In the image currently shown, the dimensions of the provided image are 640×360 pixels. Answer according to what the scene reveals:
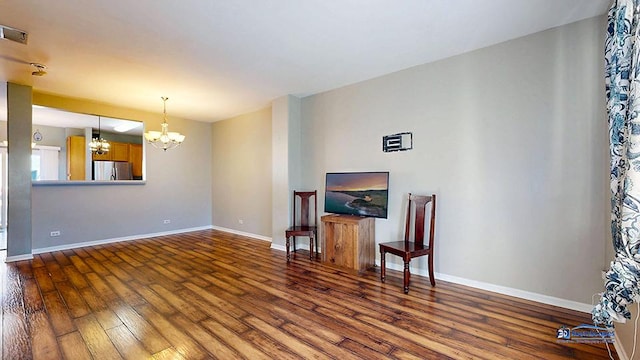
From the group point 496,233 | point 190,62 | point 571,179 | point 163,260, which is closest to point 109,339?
point 163,260

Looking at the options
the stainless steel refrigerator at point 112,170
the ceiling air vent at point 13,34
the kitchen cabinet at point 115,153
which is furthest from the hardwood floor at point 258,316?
the ceiling air vent at point 13,34

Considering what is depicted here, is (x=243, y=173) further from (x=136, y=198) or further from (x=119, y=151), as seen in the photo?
→ (x=119, y=151)

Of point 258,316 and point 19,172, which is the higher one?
point 19,172

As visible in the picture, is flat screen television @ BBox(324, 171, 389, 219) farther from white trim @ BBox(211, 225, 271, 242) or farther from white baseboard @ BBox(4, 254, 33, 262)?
white baseboard @ BBox(4, 254, 33, 262)

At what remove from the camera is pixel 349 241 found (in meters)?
3.95

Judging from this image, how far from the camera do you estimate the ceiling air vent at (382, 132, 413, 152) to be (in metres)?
3.84

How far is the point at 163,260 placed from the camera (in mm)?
4457

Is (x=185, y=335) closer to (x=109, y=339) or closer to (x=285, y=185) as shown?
(x=109, y=339)

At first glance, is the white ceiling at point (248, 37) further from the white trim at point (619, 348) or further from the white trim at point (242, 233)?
the white trim at point (242, 233)

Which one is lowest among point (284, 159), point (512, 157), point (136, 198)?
point (136, 198)

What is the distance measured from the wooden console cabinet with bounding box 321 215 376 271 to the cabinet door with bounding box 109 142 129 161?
4617 mm

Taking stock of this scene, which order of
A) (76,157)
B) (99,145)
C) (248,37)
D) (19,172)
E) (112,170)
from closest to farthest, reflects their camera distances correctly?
(248,37)
(19,172)
(76,157)
(99,145)
(112,170)

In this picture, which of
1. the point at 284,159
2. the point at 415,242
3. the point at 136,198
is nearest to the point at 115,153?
the point at 136,198

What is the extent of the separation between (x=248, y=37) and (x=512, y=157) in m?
3.11
